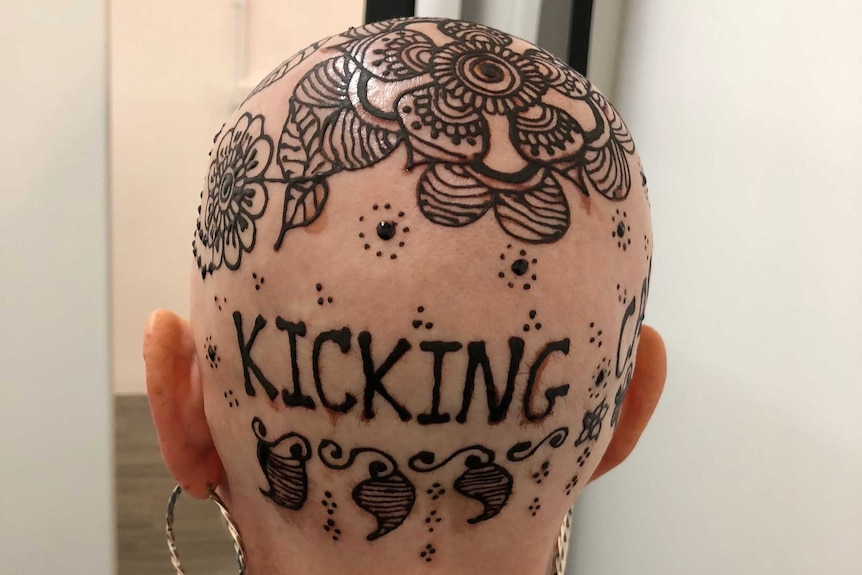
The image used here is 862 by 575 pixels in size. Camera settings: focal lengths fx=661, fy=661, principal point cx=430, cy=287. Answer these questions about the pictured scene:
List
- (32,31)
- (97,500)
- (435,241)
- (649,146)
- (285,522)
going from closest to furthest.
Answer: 1. (435,241)
2. (285,522)
3. (32,31)
4. (97,500)
5. (649,146)

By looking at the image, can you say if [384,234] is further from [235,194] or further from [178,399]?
[178,399]

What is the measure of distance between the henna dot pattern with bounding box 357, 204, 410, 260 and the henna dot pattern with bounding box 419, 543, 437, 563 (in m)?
0.24

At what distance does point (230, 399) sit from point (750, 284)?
2.57 ft

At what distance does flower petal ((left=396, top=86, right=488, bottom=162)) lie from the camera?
437 millimetres

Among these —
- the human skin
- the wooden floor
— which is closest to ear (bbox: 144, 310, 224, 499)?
the human skin

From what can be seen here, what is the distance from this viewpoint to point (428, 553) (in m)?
0.53

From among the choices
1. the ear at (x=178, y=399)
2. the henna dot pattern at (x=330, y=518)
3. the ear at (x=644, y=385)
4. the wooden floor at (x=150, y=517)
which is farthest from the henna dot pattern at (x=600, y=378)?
the wooden floor at (x=150, y=517)

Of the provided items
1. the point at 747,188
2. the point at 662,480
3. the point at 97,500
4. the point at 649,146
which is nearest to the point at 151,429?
the point at 97,500

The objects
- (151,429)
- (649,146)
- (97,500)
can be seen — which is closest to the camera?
(97,500)

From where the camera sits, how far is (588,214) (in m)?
0.47

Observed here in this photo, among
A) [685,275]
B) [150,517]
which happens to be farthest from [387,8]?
[150,517]

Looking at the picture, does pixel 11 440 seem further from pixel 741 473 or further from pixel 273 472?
pixel 741 473

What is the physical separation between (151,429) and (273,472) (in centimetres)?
132

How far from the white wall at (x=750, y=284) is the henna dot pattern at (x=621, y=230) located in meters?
0.50
